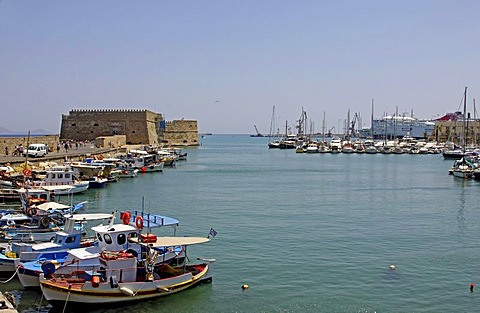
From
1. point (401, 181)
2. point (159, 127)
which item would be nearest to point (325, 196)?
point (401, 181)

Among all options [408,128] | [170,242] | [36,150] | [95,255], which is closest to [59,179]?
[36,150]

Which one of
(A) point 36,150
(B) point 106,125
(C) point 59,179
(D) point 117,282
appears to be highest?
(B) point 106,125

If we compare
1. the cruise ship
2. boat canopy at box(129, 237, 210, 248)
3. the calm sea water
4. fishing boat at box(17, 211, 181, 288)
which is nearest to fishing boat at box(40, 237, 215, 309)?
boat canopy at box(129, 237, 210, 248)

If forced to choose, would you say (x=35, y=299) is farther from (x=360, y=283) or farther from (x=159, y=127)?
(x=159, y=127)

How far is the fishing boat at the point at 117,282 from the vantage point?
15.3 metres

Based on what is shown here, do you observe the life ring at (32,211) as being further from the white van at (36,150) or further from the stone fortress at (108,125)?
the stone fortress at (108,125)

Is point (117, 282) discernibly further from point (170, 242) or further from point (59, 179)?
point (59, 179)

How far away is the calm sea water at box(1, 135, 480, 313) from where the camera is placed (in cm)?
1655

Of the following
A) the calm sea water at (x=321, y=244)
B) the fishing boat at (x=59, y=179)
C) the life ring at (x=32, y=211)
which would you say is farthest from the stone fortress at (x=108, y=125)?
the life ring at (x=32, y=211)

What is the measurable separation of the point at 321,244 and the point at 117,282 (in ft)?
32.5

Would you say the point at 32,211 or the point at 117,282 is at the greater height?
the point at 32,211

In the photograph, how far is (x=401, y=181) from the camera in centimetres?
5266

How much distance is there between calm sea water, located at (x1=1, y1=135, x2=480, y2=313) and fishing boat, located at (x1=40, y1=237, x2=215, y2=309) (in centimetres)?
38

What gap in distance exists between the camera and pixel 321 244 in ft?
76.0
